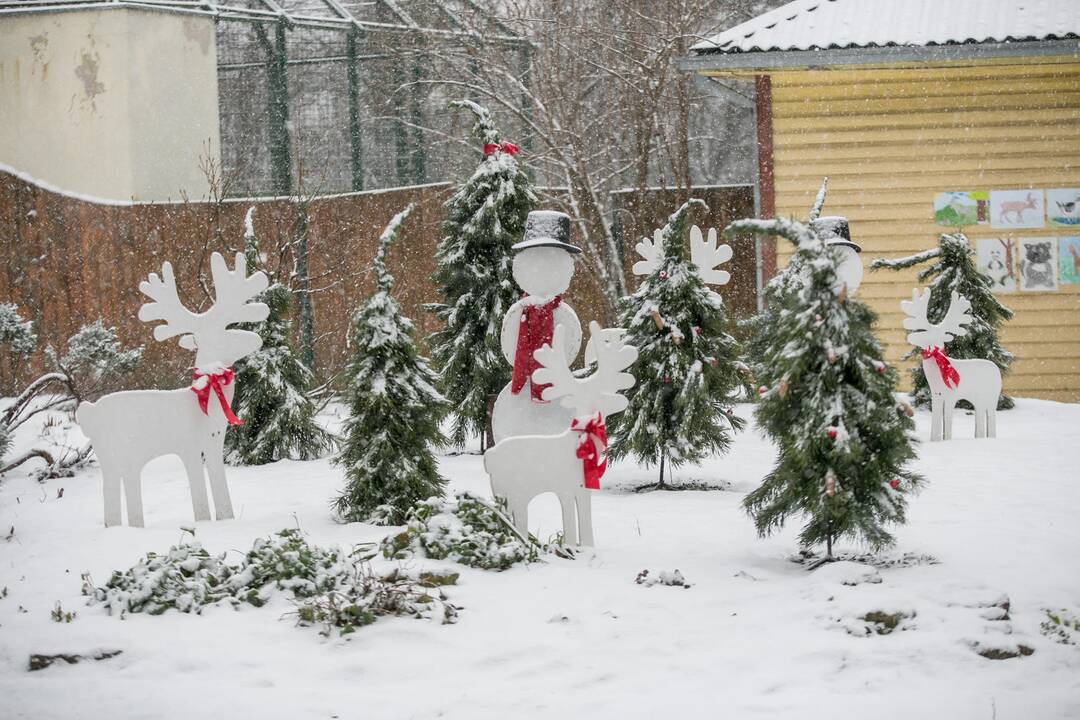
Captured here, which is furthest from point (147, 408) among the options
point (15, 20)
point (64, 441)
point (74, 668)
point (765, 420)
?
point (15, 20)

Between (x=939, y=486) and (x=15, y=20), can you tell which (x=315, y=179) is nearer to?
(x=15, y=20)

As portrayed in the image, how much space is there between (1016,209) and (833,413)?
8.29 m

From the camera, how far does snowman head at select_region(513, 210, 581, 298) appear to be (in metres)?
7.34

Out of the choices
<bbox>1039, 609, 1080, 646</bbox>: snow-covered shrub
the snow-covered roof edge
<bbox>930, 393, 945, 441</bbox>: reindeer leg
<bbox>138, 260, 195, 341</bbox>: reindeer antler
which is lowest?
<bbox>1039, 609, 1080, 646</bbox>: snow-covered shrub

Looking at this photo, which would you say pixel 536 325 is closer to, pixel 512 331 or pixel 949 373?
pixel 512 331

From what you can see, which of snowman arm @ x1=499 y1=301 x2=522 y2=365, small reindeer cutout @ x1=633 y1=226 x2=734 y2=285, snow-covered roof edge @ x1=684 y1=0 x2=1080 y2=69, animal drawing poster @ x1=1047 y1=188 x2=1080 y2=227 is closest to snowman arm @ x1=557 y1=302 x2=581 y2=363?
snowman arm @ x1=499 y1=301 x2=522 y2=365

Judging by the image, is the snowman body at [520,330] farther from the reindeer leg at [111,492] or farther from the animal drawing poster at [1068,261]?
the animal drawing poster at [1068,261]

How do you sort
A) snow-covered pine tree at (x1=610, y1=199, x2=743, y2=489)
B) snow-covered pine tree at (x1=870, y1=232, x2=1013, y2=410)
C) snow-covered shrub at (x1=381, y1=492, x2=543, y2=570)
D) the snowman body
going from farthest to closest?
snow-covered pine tree at (x1=870, y1=232, x2=1013, y2=410) < snow-covered pine tree at (x1=610, y1=199, x2=743, y2=489) < the snowman body < snow-covered shrub at (x1=381, y1=492, x2=543, y2=570)

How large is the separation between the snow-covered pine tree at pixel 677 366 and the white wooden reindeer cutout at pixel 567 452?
1.65 meters

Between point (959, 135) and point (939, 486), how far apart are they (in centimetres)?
631

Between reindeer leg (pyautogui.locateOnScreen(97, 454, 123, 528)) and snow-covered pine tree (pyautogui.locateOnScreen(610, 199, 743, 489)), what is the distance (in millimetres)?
3416

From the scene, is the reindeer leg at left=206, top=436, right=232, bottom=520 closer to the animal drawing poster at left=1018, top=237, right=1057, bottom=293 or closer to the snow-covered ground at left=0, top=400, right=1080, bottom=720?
the snow-covered ground at left=0, top=400, right=1080, bottom=720

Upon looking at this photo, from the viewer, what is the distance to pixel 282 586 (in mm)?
5211

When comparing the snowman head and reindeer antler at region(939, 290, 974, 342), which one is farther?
reindeer antler at region(939, 290, 974, 342)
